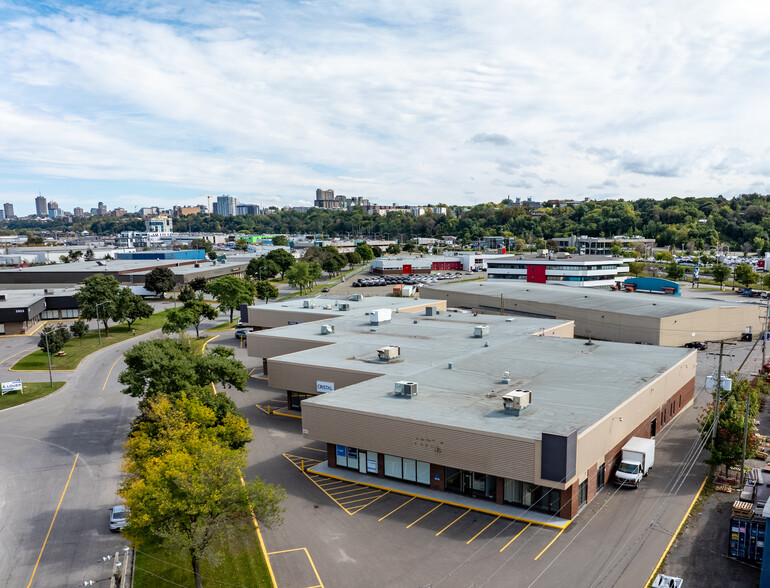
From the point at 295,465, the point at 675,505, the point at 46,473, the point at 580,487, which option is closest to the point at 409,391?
the point at 295,465

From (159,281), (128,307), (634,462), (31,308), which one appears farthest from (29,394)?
(159,281)

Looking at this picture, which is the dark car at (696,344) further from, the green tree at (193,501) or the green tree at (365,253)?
the green tree at (365,253)

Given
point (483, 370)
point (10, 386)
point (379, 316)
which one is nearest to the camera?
point (483, 370)

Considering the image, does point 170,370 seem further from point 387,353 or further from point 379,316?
point 379,316

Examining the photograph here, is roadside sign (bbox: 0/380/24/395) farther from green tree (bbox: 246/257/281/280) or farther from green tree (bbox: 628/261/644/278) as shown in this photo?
green tree (bbox: 628/261/644/278)

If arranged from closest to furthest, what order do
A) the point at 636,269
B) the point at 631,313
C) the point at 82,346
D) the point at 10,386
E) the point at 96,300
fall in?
the point at 10,386 → the point at 631,313 → the point at 82,346 → the point at 96,300 → the point at 636,269

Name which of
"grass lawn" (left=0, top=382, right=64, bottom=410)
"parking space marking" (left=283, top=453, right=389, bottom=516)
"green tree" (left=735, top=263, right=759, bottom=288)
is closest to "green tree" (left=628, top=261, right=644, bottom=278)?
"green tree" (left=735, top=263, right=759, bottom=288)

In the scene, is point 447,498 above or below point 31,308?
below
